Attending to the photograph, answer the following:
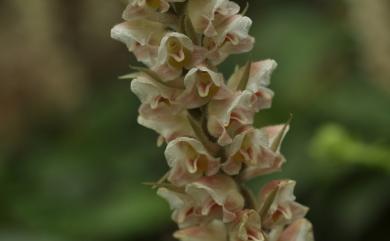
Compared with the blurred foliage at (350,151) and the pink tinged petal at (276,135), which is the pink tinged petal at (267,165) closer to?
the pink tinged petal at (276,135)

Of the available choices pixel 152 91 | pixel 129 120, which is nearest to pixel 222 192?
pixel 152 91

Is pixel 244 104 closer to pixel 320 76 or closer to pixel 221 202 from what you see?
pixel 221 202

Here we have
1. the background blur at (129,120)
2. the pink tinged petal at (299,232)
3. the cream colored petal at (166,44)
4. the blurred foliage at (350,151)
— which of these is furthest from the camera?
the background blur at (129,120)

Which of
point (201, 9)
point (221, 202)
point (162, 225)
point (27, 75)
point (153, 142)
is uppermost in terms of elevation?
point (27, 75)

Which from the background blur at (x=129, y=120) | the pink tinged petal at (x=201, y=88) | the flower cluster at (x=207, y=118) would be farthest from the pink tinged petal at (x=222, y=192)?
the background blur at (x=129, y=120)

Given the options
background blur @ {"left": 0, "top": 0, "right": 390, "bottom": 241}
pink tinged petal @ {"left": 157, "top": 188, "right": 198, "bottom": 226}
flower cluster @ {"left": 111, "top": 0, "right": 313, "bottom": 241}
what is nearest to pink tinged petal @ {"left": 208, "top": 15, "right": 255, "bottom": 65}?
flower cluster @ {"left": 111, "top": 0, "right": 313, "bottom": 241}

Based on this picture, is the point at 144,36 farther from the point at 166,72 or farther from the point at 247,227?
the point at 247,227

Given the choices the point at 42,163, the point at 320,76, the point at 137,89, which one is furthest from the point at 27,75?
the point at 137,89
